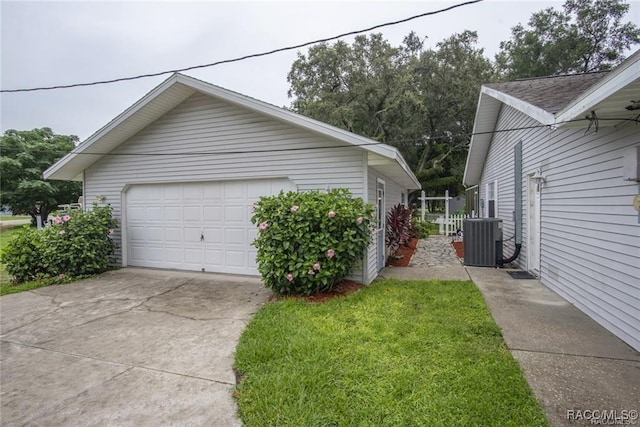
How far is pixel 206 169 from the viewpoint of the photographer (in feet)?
23.5

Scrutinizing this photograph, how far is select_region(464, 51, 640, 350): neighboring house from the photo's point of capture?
3264mm

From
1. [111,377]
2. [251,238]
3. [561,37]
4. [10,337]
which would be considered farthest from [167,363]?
[561,37]

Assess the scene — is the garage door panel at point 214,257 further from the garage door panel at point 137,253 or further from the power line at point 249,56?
the power line at point 249,56

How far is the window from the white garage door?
22.4ft

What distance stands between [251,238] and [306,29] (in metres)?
4.10

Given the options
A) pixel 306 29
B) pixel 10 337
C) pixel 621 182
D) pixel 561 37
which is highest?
pixel 561 37

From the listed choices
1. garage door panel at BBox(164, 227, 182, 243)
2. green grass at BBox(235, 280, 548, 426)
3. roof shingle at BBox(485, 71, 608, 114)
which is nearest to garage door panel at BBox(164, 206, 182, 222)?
garage door panel at BBox(164, 227, 182, 243)

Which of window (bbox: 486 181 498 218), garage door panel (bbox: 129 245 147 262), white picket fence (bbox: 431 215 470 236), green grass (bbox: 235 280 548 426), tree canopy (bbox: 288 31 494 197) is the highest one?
tree canopy (bbox: 288 31 494 197)

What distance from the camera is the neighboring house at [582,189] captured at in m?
3.26

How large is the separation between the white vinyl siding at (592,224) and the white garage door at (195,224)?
15.3 ft

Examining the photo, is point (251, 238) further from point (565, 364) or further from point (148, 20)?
point (565, 364)

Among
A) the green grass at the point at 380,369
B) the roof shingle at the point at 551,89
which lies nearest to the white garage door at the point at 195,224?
the green grass at the point at 380,369

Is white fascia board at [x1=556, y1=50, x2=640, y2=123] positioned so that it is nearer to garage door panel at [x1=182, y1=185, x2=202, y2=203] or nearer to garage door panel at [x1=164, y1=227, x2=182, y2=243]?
garage door panel at [x1=182, y1=185, x2=202, y2=203]

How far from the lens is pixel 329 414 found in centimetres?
238
